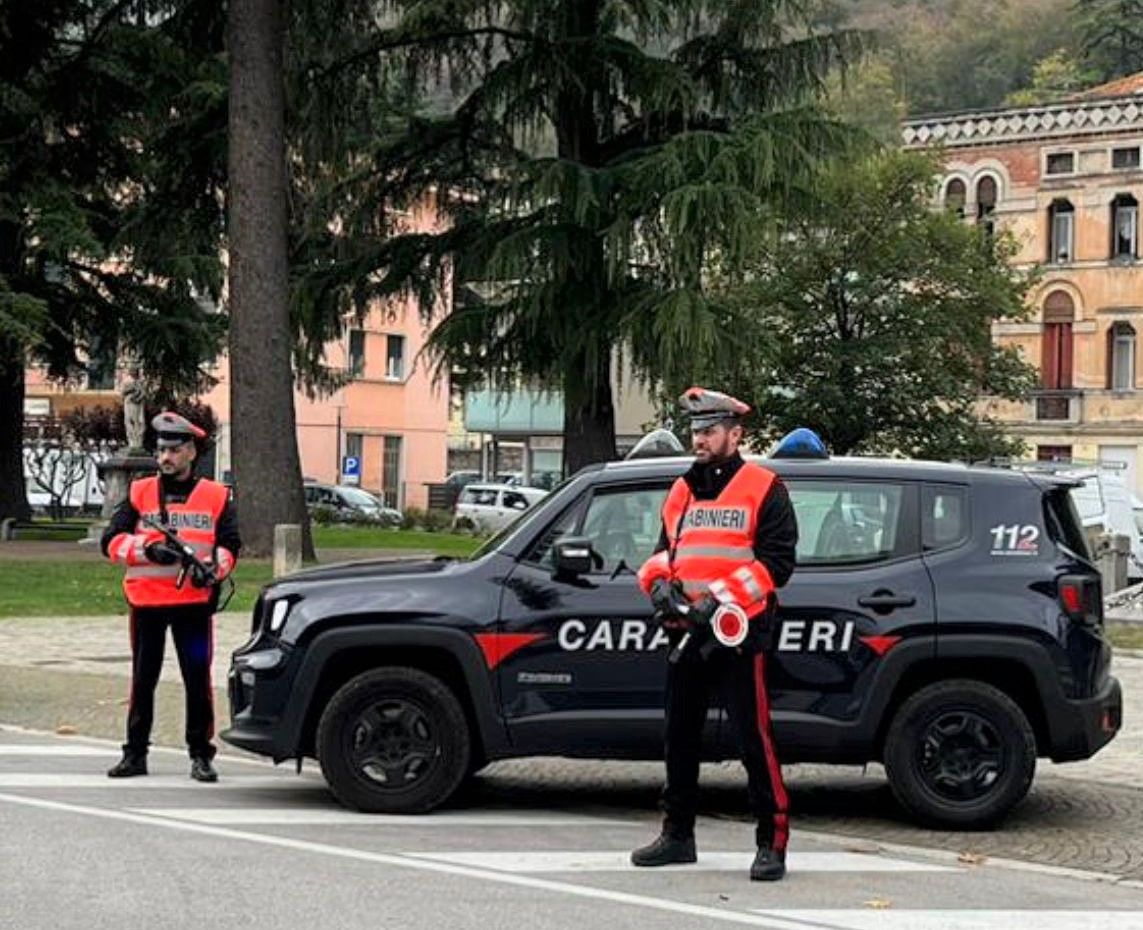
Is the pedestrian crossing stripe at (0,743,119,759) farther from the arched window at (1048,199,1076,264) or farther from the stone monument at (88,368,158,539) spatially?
the arched window at (1048,199,1076,264)

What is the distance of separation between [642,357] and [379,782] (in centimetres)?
1657

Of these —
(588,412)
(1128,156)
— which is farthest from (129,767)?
(1128,156)

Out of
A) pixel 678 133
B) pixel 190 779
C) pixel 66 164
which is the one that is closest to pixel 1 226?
pixel 66 164

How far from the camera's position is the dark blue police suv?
30.2ft

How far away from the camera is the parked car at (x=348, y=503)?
163ft

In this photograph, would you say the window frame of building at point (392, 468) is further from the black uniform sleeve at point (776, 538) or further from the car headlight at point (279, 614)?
the black uniform sleeve at point (776, 538)

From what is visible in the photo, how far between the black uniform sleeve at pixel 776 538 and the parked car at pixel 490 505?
3704cm

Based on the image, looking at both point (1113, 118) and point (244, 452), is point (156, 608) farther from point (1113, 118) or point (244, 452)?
point (1113, 118)

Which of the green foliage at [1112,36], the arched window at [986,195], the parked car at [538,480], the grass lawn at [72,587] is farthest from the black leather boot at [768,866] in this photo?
the green foliage at [1112,36]

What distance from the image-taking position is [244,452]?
26.0 meters

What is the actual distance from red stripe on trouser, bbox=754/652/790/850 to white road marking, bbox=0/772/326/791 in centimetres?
312

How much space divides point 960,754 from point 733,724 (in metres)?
1.68

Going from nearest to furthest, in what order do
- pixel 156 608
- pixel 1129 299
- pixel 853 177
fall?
pixel 156 608
pixel 853 177
pixel 1129 299

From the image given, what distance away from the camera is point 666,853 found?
822 cm
